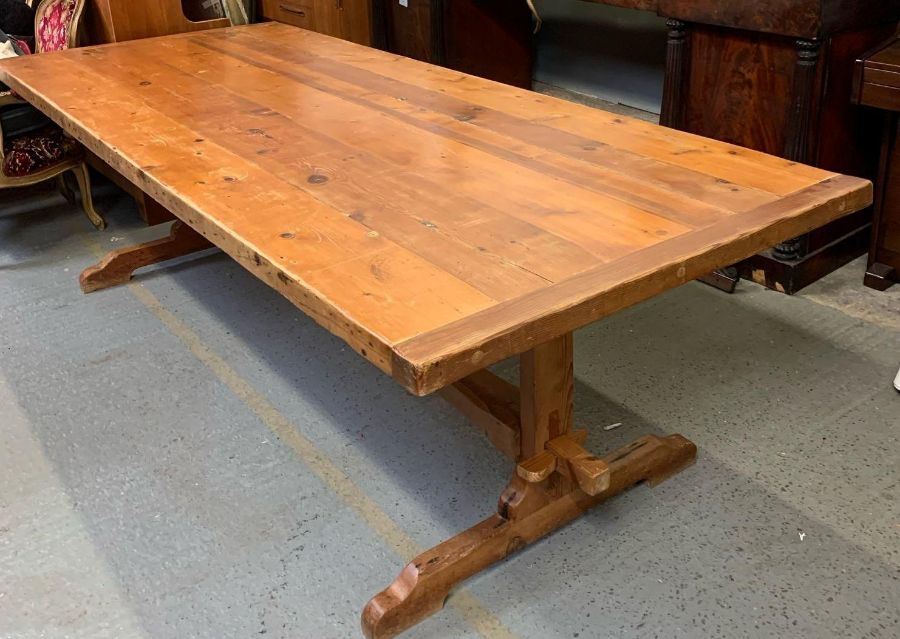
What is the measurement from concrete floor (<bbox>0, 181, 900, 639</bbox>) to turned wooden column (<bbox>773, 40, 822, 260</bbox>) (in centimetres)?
41

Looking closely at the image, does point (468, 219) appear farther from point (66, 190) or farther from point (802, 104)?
point (66, 190)

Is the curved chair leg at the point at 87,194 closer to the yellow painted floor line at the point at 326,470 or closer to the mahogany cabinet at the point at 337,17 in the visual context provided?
the yellow painted floor line at the point at 326,470

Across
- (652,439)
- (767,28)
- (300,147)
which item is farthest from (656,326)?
(300,147)

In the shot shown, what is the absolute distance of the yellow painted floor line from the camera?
1579 mm

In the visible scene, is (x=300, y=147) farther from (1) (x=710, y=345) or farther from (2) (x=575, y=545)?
(1) (x=710, y=345)

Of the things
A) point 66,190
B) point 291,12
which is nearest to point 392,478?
point 66,190

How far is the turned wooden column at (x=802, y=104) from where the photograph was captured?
92.3 inches

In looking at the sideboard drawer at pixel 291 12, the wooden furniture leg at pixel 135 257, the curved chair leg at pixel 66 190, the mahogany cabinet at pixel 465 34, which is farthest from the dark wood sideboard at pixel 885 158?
the curved chair leg at pixel 66 190

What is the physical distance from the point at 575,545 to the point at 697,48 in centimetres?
156

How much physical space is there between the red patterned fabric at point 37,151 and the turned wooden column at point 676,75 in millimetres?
1943

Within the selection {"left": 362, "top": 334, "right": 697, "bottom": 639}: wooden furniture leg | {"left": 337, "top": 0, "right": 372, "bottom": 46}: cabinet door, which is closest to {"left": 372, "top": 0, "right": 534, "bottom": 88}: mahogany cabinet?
{"left": 337, "top": 0, "right": 372, "bottom": 46}: cabinet door

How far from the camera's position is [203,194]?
1646mm

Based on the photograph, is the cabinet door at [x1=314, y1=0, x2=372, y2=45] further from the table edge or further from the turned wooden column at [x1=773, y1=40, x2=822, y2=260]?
the table edge

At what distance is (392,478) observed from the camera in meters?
1.92
